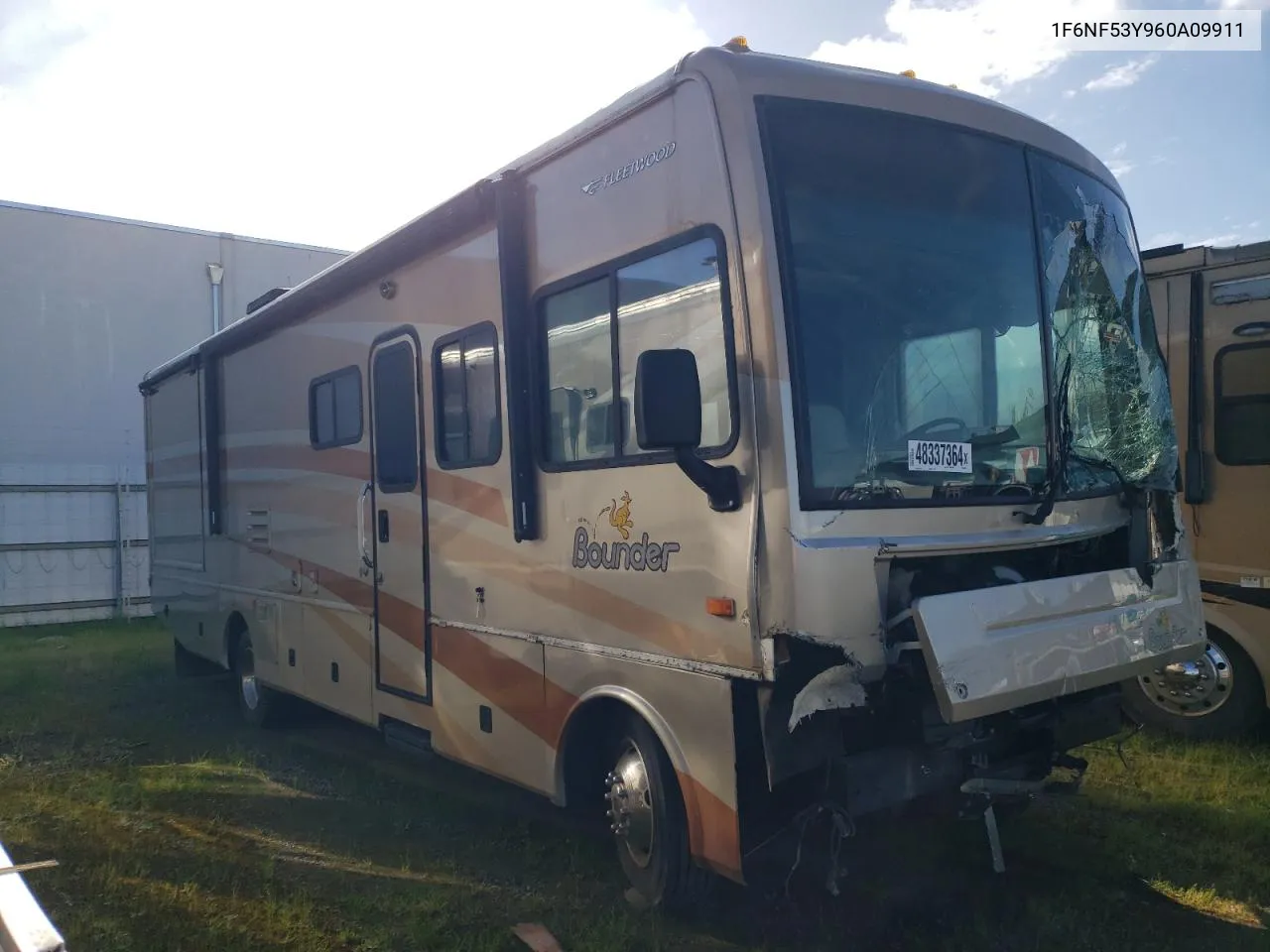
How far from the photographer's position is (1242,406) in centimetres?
676

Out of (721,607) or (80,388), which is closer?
(721,607)

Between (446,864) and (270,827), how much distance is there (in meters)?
1.33

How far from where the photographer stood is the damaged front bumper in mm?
3639

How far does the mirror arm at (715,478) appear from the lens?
151 inches

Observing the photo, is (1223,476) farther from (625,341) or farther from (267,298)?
(267,298)

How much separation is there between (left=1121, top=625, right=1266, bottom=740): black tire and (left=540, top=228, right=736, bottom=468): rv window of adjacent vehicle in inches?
154

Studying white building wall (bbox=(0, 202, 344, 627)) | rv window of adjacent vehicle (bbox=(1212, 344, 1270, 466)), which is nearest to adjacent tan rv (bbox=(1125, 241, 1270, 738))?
rv window of adjacent vehicle (bbox=(1212, 344, 1270, 466))

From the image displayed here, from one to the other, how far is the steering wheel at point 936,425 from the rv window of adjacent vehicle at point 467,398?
2057 mm

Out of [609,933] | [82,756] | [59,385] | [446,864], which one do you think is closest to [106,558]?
[59,385]

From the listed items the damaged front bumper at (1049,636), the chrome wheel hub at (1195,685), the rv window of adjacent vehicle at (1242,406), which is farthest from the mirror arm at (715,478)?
the rv window of adjacent vehicle at (1242,406)

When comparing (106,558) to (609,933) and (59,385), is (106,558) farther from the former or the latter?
(609,933)

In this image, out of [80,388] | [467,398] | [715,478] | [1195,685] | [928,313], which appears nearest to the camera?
[715,478]

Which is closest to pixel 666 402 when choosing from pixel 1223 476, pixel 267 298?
pixel 1223 476

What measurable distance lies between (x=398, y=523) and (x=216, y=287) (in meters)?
13.7
